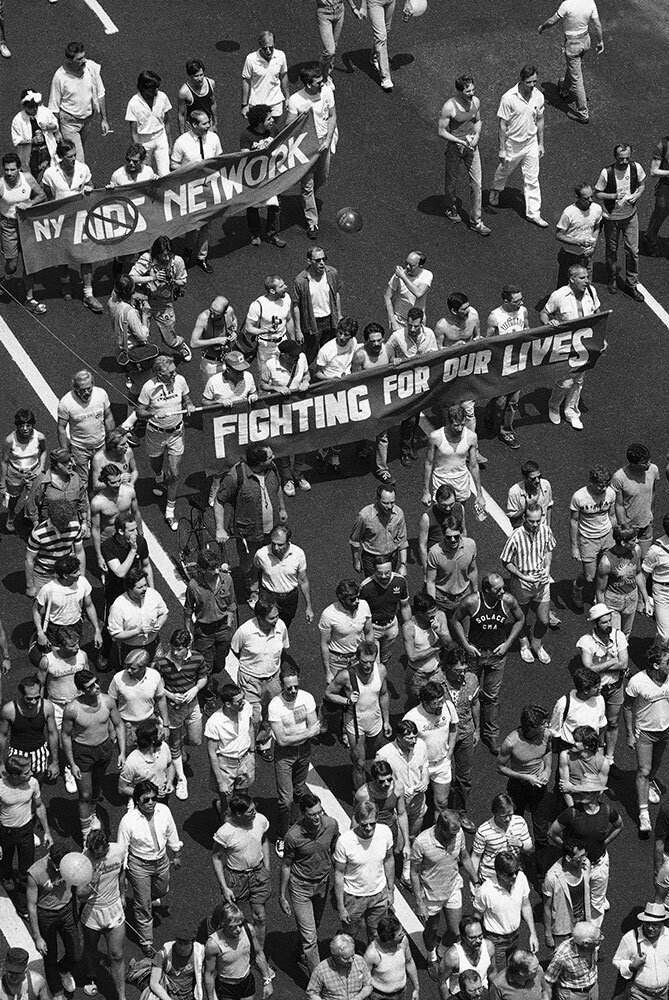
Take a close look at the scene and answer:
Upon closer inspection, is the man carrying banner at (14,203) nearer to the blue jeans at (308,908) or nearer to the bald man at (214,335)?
the bald man at (214,335)

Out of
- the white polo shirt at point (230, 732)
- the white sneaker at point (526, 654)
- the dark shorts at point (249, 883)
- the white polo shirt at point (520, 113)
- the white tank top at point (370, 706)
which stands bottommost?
the white sneaker at point (526, 654)

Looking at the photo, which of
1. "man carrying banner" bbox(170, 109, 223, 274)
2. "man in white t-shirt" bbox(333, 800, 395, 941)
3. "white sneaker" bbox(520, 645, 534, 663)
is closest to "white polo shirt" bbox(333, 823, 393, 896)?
"man in white t-shirt" bbox(333, 800, 395, 941)

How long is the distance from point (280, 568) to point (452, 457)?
283 cm

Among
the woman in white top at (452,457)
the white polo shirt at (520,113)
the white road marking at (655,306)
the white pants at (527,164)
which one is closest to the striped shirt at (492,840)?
the woman in white top at (452,457)

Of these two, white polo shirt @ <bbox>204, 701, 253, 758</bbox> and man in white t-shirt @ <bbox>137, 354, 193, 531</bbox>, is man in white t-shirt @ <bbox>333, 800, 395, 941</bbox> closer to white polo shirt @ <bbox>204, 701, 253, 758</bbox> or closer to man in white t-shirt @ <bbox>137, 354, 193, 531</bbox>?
white polo shirt @ <bbox>204, 701, 253, 758</bbox>

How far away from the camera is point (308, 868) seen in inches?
876

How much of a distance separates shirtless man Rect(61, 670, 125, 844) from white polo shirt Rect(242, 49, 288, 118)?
38.4ft

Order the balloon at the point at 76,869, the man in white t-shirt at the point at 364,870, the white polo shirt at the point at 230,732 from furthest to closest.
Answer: the white polo shirt at the point at 230,732 < the man in white t-shirt at the point at 364,870 < the balloon at the point at 76,869

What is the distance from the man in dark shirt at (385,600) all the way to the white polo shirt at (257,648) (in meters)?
1.32

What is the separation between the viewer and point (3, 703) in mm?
24641

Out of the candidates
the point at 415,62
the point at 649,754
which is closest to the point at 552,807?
the point at 649,754

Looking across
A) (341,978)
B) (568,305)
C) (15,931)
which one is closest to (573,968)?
(341,978)

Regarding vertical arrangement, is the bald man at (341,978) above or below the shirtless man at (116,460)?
below

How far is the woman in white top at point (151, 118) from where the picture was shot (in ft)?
102
